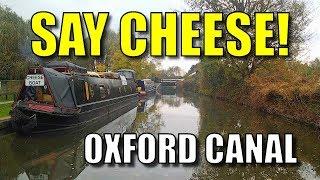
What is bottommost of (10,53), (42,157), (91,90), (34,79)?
(42,157)

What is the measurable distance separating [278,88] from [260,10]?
30.3 ft

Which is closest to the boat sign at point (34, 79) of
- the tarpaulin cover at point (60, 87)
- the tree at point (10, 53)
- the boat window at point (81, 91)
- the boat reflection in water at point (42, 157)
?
the tarpaulin cover at point (60, 87)

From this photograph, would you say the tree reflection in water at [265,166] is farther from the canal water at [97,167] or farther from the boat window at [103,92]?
the boat window at [103,92]

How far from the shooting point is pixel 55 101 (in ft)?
48.6

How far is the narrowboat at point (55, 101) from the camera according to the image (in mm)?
13914

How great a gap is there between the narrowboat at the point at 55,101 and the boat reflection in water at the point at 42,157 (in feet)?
1.84

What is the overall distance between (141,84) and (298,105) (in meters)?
24.7

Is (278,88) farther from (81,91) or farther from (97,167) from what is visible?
(97,167)

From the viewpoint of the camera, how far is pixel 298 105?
2042 centimetres

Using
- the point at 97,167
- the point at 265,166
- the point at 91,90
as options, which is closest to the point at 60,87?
the point at 91,90

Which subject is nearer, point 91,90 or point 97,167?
point 97,167

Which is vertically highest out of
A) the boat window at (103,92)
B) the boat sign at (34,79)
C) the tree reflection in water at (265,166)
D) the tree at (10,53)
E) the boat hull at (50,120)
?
the tree at (10,53)

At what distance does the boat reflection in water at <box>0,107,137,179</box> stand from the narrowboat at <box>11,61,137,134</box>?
0.56 m

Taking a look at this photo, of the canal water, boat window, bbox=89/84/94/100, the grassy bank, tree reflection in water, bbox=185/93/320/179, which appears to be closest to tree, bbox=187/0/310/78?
the grassy bank
